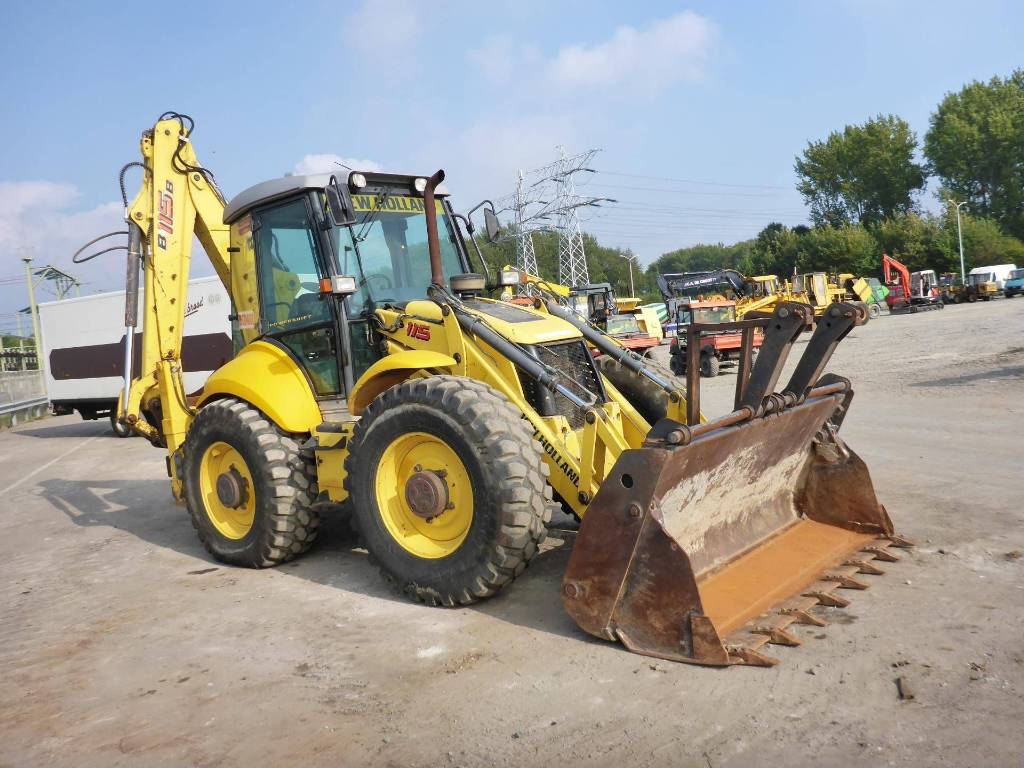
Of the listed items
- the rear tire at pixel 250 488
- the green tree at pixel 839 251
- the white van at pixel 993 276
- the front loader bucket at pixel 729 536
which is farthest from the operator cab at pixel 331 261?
the green tree at pixel 839 251

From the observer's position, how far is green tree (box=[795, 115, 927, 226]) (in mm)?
72000

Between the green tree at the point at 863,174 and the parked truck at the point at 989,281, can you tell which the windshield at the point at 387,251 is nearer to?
the parked truck at the point at 989,281

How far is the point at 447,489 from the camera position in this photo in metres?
4.77

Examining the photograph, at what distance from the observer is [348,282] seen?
Result: 5543 millimetres

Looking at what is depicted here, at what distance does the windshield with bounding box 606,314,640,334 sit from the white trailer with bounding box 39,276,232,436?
441 inches

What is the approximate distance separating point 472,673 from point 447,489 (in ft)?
3.79

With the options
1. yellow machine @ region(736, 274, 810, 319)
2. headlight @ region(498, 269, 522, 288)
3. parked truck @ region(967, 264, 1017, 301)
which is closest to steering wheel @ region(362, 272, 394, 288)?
headlight @ region(498, 269, 522, 288)

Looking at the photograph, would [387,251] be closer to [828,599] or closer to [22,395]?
[828,599]

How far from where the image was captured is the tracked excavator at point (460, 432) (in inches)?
159

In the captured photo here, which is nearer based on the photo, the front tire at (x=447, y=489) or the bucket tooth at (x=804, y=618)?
the bucket tooth at (x=804, y=618)

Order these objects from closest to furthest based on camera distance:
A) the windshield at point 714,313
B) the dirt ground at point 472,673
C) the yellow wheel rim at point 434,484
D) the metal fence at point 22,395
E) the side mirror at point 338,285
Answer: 1. the dirt ground at point 472,673
2. the yellow wheel rim at point 434,484
3. the side mirror at point 338,285
4. the windshield at point 714,313
5. the metal fence at point 22,395

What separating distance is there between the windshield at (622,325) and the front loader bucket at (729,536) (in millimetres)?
18458

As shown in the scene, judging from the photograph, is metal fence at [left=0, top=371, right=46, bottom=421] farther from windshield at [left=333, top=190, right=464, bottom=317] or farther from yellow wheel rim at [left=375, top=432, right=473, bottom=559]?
yellow wheel rim at [left=375, top=432, right=473, bottom=559]

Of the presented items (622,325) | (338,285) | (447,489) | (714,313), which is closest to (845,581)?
(447,489)
